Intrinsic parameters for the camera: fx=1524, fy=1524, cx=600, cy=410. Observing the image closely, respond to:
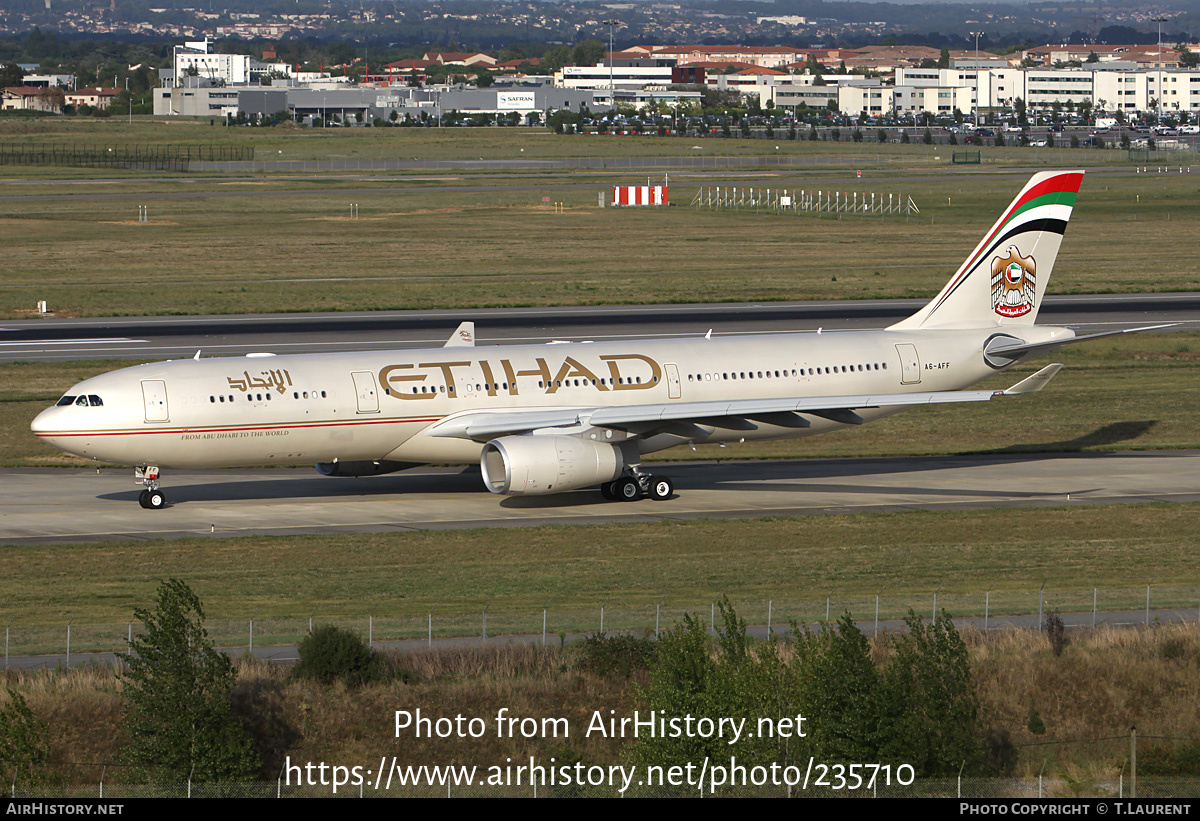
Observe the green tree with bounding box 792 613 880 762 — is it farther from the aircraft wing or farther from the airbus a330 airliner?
the aircraft wing

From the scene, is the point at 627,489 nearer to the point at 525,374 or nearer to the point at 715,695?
the point at 525,374

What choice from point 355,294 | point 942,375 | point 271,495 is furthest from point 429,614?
point 355,294

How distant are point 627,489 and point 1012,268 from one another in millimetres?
18417

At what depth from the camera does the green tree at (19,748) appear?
2775 centimetres

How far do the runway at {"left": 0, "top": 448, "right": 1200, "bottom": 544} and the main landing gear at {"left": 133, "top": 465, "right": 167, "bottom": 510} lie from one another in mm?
385

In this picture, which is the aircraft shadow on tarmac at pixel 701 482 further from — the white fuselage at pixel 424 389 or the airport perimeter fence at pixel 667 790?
the airport perimeter fence at pixel 667 790

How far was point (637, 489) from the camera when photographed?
52250mm

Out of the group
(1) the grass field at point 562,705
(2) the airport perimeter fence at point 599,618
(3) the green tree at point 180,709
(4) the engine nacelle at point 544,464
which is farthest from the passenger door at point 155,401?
(3) the green tree at point 180,709

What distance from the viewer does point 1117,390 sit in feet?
231

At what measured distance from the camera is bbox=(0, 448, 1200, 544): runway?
4834 centimetres

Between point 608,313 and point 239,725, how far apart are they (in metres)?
62.6

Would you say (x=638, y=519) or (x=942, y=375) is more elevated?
(x=942, y=375)

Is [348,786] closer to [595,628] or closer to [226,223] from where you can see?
[595,628]

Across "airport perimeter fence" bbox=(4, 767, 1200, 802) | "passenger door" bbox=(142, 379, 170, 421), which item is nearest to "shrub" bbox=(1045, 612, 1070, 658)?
"airport perimeter fence" bbox=(4, 767, 1200, 802)
